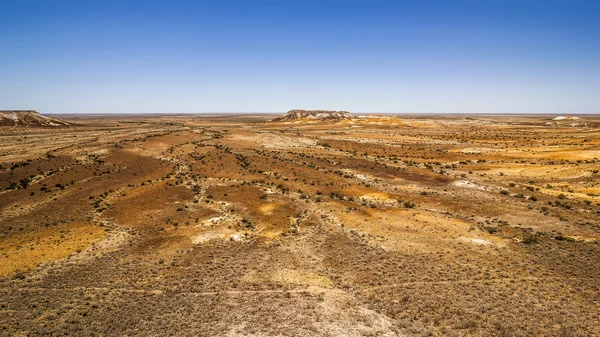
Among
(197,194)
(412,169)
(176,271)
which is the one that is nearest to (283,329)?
(176,271)

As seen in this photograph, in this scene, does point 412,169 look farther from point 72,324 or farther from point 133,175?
point 72,324

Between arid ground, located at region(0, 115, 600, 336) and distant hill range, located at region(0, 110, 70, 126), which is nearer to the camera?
arid ground, located at region(0, 115, 600, 336)

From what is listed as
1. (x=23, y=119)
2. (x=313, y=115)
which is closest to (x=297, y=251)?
(x=23, y=119)

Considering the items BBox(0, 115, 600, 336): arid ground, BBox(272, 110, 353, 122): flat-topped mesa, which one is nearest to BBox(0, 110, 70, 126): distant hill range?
BBox(0, 115, 600, 336): arid ground

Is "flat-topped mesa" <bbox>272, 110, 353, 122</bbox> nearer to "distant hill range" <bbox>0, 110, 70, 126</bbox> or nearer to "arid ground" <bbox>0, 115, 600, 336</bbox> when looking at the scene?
"distant hill range" <bbox>0, 110, 70, 126</bbox>

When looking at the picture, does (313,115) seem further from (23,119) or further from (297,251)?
(297,251)

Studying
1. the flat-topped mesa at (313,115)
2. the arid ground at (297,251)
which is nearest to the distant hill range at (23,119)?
the arid ground at (297,251)

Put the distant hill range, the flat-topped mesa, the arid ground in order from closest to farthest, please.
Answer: the arid ground
the distant hill range
the flat-topped mesa
